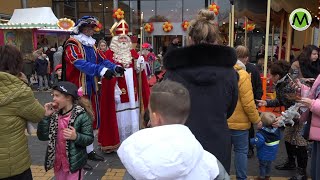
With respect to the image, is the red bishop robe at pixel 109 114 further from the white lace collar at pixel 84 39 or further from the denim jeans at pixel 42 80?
the denim jeans at pixel 42 80

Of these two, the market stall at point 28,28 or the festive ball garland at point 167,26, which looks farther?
the festive ball garland at point 167,26

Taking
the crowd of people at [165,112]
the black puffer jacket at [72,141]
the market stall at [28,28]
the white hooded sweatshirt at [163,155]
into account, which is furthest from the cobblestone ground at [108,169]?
the market stall at [28,28]

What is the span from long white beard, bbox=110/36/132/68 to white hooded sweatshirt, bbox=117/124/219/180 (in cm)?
396

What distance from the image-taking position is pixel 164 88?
1.66 m

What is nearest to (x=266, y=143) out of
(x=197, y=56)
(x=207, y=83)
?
(x=207, y=83)

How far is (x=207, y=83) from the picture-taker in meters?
2.37

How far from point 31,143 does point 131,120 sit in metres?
1.90

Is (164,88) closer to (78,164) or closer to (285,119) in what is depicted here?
(78,164)

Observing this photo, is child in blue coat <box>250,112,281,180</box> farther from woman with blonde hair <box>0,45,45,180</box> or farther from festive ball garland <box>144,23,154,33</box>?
festive ball garland <box>144,23,154,33</box>

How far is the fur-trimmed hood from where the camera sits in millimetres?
2301

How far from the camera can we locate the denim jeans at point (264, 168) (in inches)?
166

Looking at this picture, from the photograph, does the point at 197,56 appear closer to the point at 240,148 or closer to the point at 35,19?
the point at 240,148

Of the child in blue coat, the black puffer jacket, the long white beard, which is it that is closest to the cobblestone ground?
the child in blue coat

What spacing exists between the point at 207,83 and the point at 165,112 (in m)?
0.80
